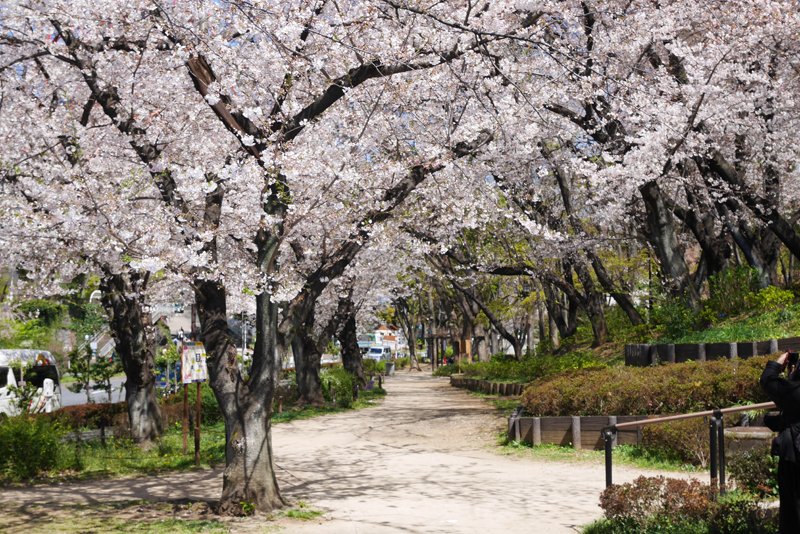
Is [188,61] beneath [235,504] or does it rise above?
above

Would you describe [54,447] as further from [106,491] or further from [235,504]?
[235,504]

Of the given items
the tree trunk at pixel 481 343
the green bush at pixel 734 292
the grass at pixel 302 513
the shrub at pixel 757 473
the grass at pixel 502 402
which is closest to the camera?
the shrub at pixel 757 473

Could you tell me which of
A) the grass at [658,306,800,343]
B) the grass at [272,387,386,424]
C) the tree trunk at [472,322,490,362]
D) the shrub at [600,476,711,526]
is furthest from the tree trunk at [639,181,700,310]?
the tree trunk at [472,322,490,362]

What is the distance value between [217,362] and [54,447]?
17.4 ft

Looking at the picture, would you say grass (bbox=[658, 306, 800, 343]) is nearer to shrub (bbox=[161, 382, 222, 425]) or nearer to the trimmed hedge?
the trimmed hedge

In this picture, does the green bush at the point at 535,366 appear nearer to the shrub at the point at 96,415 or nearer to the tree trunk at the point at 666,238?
the tree trunk at the point at 666,238

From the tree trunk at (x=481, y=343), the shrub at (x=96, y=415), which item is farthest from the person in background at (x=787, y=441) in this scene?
the tree trunk at (x=481, y=343)

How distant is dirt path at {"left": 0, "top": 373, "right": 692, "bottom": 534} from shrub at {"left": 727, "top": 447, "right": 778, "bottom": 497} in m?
1.91

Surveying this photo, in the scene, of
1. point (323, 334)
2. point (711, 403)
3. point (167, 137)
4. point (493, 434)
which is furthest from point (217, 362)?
point (323, 334)

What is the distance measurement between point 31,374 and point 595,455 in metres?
17.2

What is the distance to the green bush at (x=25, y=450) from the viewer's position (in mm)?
13008

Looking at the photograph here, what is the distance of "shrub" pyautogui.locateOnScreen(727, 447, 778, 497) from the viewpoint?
6820 millimetres

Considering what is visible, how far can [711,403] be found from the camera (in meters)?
12.6

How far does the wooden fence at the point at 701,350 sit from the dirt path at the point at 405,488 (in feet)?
11.8
